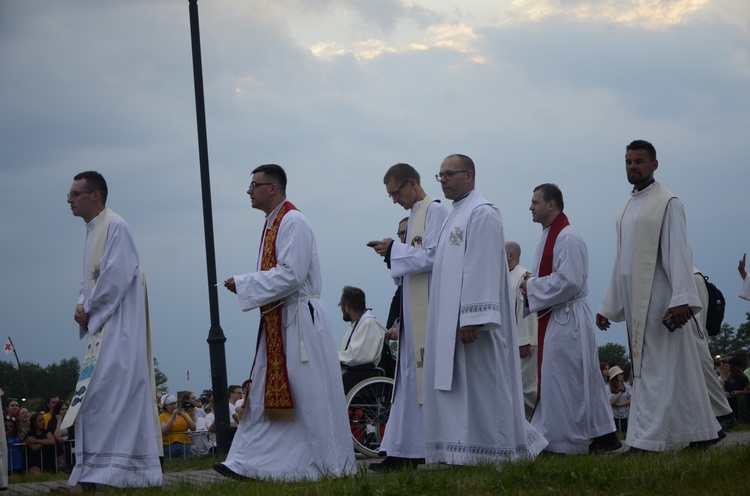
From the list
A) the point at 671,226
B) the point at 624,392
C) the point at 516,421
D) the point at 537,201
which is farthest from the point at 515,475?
the point at 624,392

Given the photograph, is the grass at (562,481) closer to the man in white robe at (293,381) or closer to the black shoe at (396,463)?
the man in white robe at (293,381)

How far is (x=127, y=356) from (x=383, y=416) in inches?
168

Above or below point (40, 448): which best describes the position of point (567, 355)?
above

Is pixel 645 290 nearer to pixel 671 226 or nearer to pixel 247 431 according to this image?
pixel 671 226

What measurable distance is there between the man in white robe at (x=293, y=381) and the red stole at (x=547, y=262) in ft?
8.50

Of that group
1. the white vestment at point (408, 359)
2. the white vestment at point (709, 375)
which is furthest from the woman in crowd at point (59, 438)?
the white vestment at point (709, 375)

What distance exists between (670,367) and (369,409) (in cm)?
426

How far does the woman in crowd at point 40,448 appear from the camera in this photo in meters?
13.6

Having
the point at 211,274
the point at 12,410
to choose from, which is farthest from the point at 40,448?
the point at 211,274

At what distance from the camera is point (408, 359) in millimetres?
8914

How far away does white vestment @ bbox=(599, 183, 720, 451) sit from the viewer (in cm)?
825

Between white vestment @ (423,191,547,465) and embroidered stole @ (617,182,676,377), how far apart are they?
127 centimetres

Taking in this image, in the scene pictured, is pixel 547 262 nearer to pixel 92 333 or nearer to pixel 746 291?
pixel 746 291

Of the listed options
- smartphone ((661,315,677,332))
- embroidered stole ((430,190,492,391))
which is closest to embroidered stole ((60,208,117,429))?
embroidered stole ((430,190,492,391))
